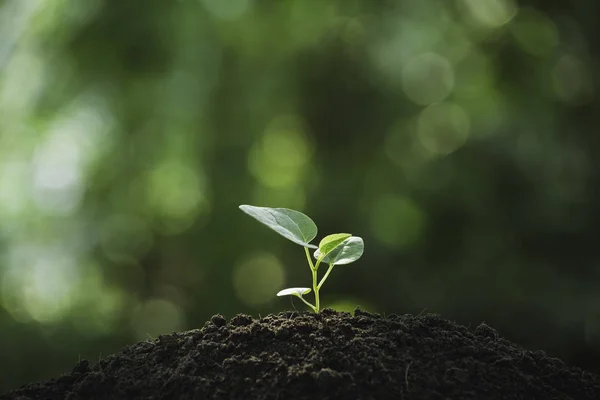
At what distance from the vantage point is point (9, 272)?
343 centimetres

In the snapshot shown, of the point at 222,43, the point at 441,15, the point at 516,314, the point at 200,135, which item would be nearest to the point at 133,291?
the point at 200,135

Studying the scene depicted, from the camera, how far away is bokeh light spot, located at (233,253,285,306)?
351cm

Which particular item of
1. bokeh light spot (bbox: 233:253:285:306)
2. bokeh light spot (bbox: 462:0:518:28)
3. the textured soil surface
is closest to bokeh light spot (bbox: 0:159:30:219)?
bokeh light spot (bbox: 233:253:285:306)

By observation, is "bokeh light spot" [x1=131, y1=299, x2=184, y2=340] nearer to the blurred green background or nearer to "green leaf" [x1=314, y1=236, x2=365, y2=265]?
the blurred green background

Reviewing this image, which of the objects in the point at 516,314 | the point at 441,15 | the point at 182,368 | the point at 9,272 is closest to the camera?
the point at 182,368

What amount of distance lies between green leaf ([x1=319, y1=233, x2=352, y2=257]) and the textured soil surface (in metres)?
0.10

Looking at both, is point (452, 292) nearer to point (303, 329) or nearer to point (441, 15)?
point (441, 15)

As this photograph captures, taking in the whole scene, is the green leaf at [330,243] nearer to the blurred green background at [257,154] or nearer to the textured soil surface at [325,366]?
the textured soil surface at [325,366]

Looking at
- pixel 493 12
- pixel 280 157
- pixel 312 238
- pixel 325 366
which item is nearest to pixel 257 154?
pixel 280 157

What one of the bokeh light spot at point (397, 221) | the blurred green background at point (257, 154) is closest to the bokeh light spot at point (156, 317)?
the blurred green background at point (257, 154)

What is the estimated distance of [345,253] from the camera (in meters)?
1.05

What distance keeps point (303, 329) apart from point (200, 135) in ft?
8.73

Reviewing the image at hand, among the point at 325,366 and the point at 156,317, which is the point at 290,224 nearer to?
the point at 325,366

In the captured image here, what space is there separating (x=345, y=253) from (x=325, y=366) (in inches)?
9.5
